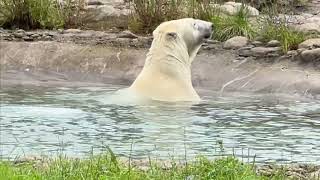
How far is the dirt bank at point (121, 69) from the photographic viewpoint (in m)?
11.1

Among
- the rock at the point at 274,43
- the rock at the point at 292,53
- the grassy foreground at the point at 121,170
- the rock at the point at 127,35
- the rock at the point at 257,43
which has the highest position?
the grassy foreground at the point at 121,170

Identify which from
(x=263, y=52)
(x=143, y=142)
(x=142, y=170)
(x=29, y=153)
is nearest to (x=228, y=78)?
(x=263, y=52)

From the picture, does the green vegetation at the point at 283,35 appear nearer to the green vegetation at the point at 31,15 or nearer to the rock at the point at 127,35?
the rock at the point at 127,35

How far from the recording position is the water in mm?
6792

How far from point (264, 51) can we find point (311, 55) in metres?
0.83

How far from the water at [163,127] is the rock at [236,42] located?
1.56 metres

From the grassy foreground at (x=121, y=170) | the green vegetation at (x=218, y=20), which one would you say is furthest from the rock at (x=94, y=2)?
the grassy foreground at (x=121, y=170)

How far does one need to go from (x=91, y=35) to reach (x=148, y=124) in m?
5.78

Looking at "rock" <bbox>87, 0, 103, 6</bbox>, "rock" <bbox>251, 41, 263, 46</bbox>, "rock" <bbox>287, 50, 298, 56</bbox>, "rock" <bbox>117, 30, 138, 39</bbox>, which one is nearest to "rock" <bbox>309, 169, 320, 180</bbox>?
"rock" <bbox>287, 50, 298, 56</bbox>

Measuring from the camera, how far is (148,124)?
8250 millimetres

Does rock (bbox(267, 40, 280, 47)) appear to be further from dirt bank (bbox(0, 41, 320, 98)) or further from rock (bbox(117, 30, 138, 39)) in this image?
rock (bbox(117, 30, 138, 39))

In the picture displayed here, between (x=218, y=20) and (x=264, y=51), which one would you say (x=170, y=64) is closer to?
(x=264, y=51)

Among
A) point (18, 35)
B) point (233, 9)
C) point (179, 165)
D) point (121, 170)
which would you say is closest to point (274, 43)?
point (233, 9)

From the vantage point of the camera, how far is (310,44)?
11625 millimetres
